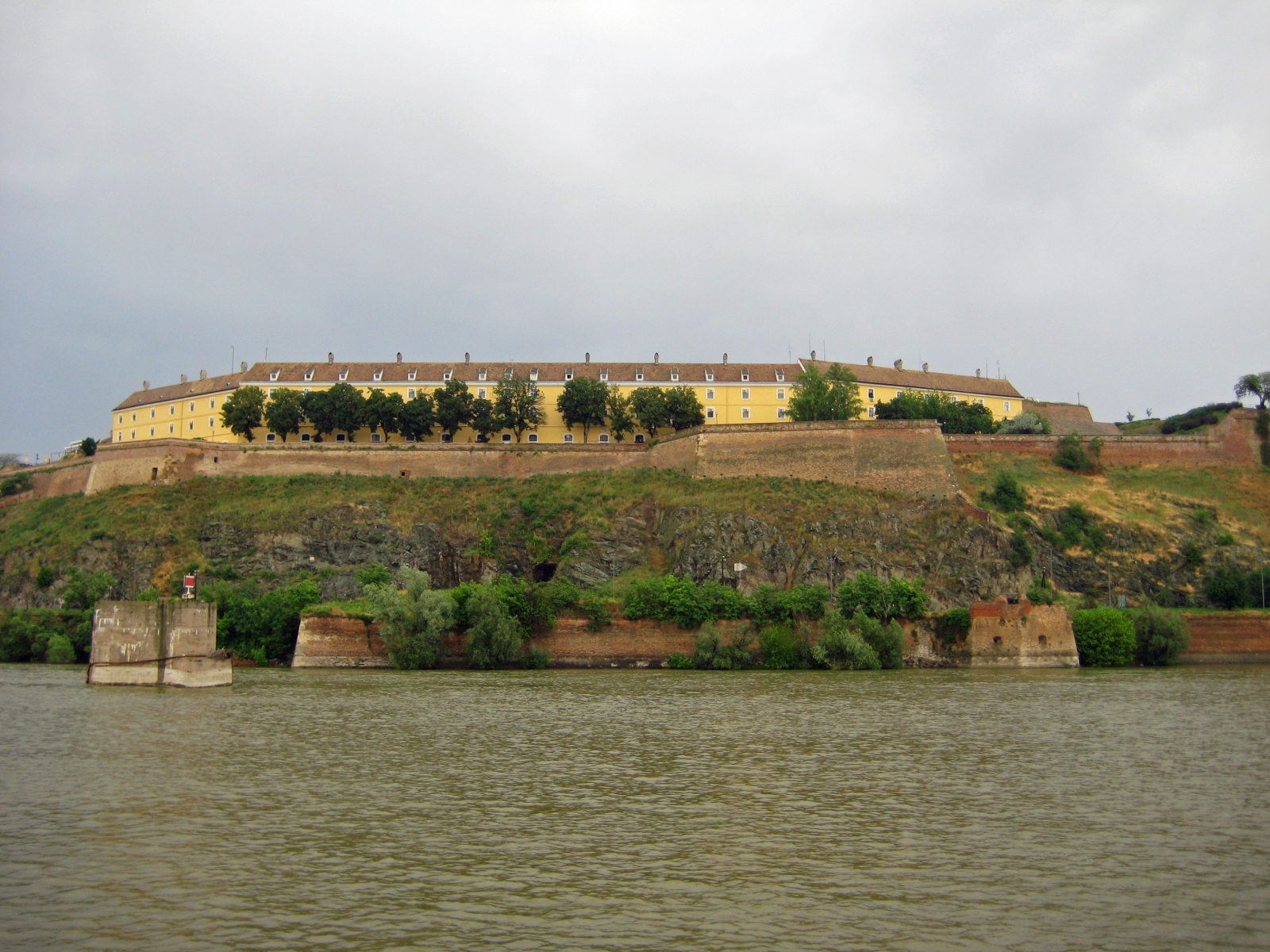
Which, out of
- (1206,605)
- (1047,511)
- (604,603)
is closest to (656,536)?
(604,603)

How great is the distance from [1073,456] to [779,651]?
29.7m

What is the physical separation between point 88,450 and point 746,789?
66.1m

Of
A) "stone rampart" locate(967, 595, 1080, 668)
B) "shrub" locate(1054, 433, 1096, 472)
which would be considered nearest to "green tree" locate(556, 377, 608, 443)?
"shrub" locate(1054, 433, 1096, 472)

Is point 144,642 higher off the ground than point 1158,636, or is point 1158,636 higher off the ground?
point 144,642

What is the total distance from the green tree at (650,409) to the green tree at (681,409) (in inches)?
10.1

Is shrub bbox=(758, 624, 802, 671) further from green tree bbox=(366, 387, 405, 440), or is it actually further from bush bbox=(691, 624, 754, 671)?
green tree bbox=(366, 387, 405, 440)

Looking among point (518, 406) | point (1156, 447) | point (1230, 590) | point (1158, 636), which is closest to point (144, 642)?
point (1158, 636)

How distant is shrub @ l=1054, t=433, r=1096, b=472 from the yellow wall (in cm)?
1477

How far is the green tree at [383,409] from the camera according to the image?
7138cm

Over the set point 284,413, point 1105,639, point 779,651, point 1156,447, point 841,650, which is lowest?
point 779,651

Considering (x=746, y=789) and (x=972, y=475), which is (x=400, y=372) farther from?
(x=746, y=789)

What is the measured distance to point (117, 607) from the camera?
33219 millimetres

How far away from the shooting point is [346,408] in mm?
71625

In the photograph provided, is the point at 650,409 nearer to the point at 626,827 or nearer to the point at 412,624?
the point at 412,624
